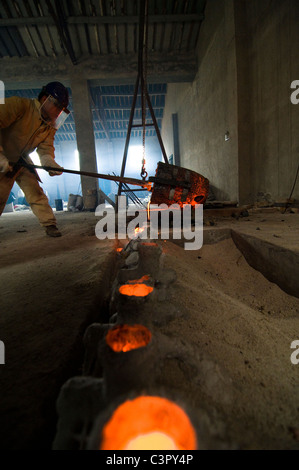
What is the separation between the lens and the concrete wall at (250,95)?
362 cm

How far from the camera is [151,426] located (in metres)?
0.55

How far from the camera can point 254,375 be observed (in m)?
0.79

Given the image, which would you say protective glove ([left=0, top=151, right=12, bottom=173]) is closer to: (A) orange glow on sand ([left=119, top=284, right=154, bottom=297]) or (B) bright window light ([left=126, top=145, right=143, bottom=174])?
(A) orange glow on sand ([left=119, top=284, right=154, bottom=297])

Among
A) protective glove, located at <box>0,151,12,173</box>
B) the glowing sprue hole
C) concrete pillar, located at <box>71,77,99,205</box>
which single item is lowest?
the glowing sprue hole

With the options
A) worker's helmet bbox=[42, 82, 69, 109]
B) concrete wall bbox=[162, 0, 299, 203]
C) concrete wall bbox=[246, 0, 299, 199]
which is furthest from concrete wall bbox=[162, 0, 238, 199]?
worker's helmet bbox=[42, 82, 69, 109]

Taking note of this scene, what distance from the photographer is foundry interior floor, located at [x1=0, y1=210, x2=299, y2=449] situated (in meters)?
0.62

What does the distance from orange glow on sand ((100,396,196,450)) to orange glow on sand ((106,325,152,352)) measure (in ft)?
0.55

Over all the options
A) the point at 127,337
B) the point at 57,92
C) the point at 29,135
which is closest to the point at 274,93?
the point at 57,92

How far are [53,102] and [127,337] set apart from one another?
319 centimetres

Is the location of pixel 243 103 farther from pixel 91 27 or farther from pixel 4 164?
pixel 91 27

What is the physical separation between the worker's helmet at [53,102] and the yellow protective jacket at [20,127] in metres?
0.09

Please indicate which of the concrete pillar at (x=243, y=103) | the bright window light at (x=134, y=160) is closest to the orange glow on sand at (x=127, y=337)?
the concrete pillar at (x=243, y=103)

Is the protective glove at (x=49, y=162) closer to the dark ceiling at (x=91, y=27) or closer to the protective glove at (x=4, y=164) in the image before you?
the protective glove at (x=4, y=164)
